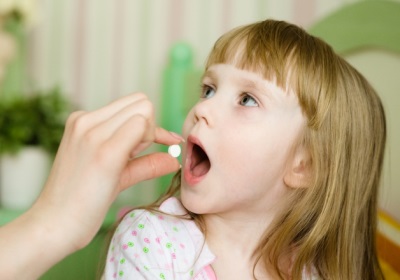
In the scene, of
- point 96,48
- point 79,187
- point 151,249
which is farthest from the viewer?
point 96,48

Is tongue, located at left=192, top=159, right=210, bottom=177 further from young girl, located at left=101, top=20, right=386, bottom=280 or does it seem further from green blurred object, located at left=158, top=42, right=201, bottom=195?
green blurred object, located at left=158, top=42, right=201, bottom=195

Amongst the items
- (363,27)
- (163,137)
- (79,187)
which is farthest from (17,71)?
(79,187)

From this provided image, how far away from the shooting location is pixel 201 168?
0.98 metres

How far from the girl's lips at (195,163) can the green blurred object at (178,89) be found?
793mm

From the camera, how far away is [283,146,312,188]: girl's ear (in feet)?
3.37

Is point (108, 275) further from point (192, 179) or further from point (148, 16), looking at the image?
point (148, 16)

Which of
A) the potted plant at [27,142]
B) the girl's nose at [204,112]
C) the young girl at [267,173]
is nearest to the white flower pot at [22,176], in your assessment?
the potted plant at [27,142]

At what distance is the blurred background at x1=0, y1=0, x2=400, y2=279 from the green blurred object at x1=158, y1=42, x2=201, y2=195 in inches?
0.5

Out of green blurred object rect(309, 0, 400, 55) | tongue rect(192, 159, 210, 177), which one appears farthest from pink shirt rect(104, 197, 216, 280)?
green blurred object rect(309, 0, 400, 55)

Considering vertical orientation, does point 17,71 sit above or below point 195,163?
below

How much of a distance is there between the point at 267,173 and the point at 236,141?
9cm

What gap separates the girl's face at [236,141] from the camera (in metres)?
0.94

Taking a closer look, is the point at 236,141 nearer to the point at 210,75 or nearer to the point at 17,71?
the point at 210,75

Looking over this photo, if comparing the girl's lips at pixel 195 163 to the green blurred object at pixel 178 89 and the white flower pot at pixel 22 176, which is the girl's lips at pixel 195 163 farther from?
the white flower pot at pixel 22 176
